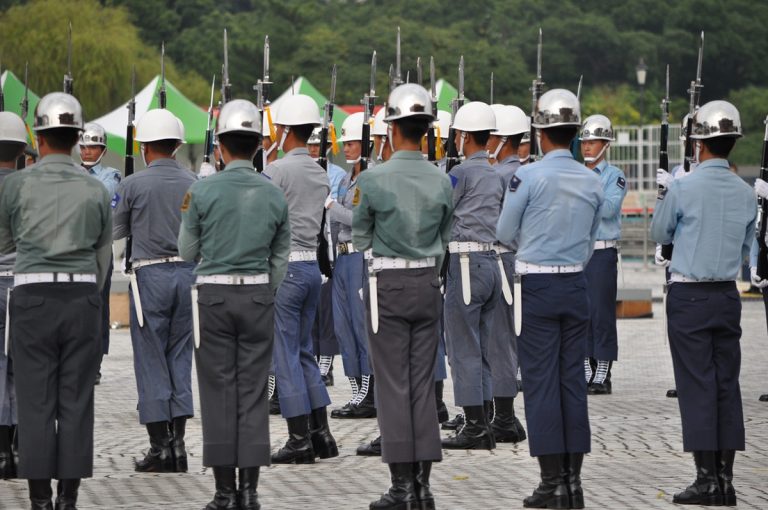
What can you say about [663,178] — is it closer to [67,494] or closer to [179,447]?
[179,447]

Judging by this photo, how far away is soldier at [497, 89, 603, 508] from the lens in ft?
31.4

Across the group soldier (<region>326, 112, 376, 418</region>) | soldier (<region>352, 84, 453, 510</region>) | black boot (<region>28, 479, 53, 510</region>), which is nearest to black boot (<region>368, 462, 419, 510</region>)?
soldier (<region>352, 84, 453, 510</region>)

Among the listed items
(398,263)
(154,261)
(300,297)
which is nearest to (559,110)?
(398,263)

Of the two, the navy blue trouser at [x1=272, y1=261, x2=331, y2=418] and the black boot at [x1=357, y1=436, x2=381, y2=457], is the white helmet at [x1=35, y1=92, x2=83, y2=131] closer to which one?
the navy blue trouser at [x1=272, y1=261, x2=331, y2=418]

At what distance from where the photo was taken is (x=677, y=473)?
10594mm

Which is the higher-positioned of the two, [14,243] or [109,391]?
[14,243]

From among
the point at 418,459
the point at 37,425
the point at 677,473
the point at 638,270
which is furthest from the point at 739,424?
the point at 638,270

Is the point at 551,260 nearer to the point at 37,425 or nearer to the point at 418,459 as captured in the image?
the point at 418,459

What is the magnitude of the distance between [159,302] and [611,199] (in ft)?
16.5

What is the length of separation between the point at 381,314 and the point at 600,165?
5.66 meters

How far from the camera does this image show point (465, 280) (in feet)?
37.8

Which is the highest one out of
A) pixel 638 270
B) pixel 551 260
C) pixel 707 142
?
pixel 707 142

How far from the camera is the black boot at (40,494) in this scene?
9.06 metres

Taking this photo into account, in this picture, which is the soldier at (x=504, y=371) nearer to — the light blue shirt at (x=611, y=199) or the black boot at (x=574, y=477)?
the light blue shirt at (x=611, y=199)
